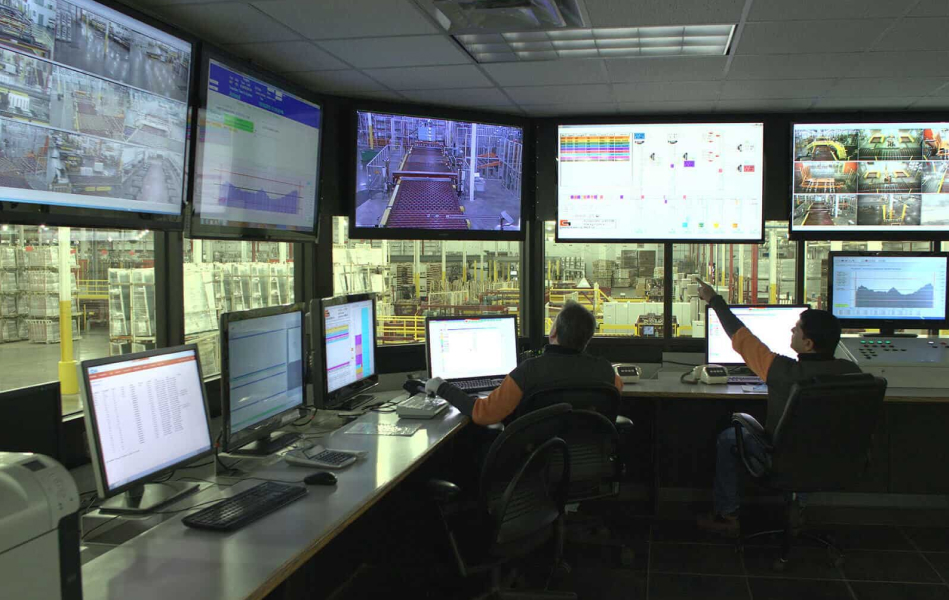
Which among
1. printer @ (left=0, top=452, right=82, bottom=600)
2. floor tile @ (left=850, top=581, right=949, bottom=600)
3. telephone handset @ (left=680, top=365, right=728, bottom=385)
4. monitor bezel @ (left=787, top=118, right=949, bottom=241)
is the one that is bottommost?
floor tile @ (left=850, top=581, right=949, bottom=600)

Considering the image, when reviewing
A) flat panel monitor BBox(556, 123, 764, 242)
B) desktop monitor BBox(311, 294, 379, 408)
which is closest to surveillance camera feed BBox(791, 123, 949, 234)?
flat panel monitor BBox(556, 123, 764, 242)

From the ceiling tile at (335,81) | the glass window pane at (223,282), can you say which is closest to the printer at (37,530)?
the glass window pane at (223,282)

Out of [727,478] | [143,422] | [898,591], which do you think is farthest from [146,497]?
[898,591]

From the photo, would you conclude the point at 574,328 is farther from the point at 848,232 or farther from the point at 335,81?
the point at 848,232

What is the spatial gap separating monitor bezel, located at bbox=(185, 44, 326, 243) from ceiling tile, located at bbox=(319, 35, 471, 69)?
0.31m

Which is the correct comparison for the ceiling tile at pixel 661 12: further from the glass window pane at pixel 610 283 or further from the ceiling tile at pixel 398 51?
the glass window pane at pixel 610 283

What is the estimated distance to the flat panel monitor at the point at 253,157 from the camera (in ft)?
9.66

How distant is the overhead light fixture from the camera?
3082mm

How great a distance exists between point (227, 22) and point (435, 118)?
1.60m

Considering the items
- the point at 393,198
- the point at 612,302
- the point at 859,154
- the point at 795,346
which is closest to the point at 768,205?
the point at 859,154

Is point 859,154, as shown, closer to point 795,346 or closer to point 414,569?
point 795,346

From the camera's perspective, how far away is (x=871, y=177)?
454 cm

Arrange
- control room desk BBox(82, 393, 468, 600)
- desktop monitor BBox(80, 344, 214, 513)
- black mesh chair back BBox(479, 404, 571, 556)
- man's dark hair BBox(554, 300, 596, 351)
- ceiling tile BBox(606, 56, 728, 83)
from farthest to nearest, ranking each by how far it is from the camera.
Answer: ceiling tile BBox(606, 56, 728, 83) < man's dark hair BBox(554, 300, 596, 351) < black mesh chair back BBox(479, 404, 571, 556) < desktop monitor BBox(80, 344, 214, 513) < control room desk BBox(82, 393, 468, 600)

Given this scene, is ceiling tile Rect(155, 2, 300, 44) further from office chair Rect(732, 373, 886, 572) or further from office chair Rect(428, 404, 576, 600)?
office chair Rect(732, 373, 886, 572)
